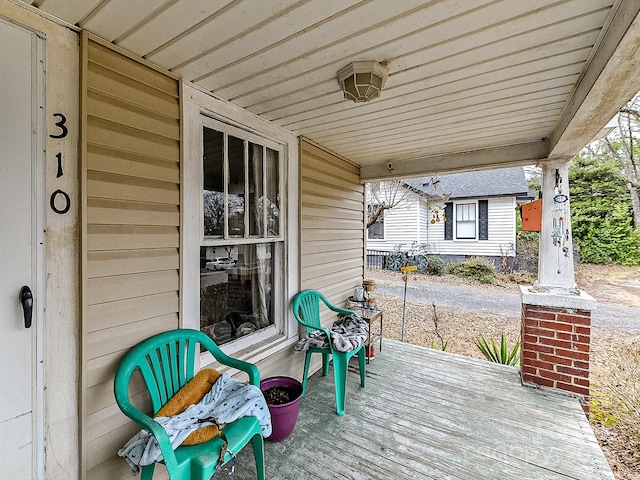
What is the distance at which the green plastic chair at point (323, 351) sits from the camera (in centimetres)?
245

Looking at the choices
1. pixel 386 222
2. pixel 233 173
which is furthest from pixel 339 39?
pixel 386 222

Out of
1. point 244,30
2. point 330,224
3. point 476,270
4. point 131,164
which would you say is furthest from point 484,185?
point 131,164

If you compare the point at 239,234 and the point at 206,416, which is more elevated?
the point at 239,234

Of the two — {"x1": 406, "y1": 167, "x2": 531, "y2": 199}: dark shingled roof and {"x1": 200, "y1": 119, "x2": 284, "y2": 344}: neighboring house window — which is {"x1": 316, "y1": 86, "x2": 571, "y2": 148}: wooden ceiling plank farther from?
{"x1": 406, "y1": 167, "x2": 531, "y2": 199}: dark shingled roof

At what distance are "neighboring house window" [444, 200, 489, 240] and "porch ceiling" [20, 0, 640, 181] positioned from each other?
8.53 metres

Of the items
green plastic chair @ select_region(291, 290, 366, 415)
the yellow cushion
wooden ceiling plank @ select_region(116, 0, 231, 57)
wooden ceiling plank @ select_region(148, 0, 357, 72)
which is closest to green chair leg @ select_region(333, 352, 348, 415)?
green plastic chair @ select_region(291, 290, 366, 415)

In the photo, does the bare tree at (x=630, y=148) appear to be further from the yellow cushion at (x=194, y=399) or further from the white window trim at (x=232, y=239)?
the yellow cushion at (x=194, y=399)

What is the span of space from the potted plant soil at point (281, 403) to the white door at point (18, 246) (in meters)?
1.24

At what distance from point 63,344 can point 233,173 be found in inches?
57.0

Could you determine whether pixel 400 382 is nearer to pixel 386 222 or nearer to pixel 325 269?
pixel 325 269

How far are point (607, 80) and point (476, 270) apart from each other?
8537 mm

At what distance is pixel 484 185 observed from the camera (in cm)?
1043

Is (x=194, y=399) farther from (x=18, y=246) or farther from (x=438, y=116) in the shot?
(x=438, y=116)

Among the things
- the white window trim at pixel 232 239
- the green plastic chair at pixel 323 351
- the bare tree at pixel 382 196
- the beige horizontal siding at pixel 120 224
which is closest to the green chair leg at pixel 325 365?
the green plastic chair at pixel 323 351
